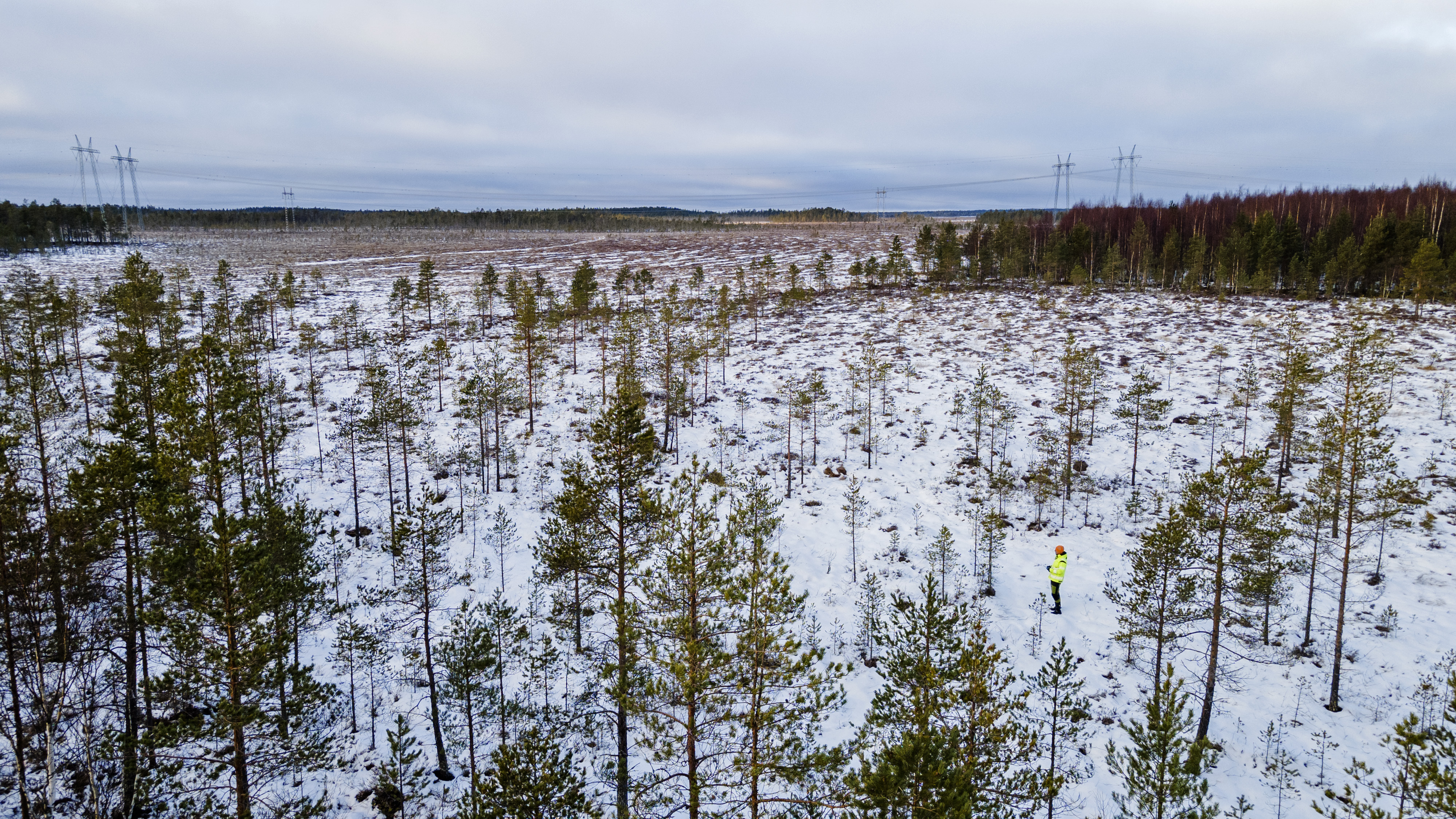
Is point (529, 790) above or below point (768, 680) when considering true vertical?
below

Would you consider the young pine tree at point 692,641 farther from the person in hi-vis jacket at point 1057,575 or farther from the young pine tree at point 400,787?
the person in hi-vis jacket at point 1057,575

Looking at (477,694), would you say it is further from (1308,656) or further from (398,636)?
(1308,656)

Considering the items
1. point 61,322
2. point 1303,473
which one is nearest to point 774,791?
point 1303,473

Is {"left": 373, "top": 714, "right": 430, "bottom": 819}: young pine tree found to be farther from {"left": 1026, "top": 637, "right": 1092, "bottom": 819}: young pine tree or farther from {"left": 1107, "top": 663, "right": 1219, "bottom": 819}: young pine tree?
{"left": 1107, "top": 663, "right": 1219, "bottom": 819}: young pine tree

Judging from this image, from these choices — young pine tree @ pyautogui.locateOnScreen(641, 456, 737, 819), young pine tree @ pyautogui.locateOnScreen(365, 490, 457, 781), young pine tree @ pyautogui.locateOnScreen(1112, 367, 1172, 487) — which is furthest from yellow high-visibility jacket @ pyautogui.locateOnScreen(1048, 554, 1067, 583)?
young pine tree @ pyautogui.locateOnScreen(365, 490, 457, 781)

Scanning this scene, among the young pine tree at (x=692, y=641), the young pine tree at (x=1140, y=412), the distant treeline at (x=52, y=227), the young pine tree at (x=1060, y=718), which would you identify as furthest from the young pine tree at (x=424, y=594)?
the distant treeline at (x=52, y=227)

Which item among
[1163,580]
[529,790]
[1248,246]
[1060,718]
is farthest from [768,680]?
[1248,246]

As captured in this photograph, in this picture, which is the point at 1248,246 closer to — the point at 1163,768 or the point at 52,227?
the point at 1163,768
